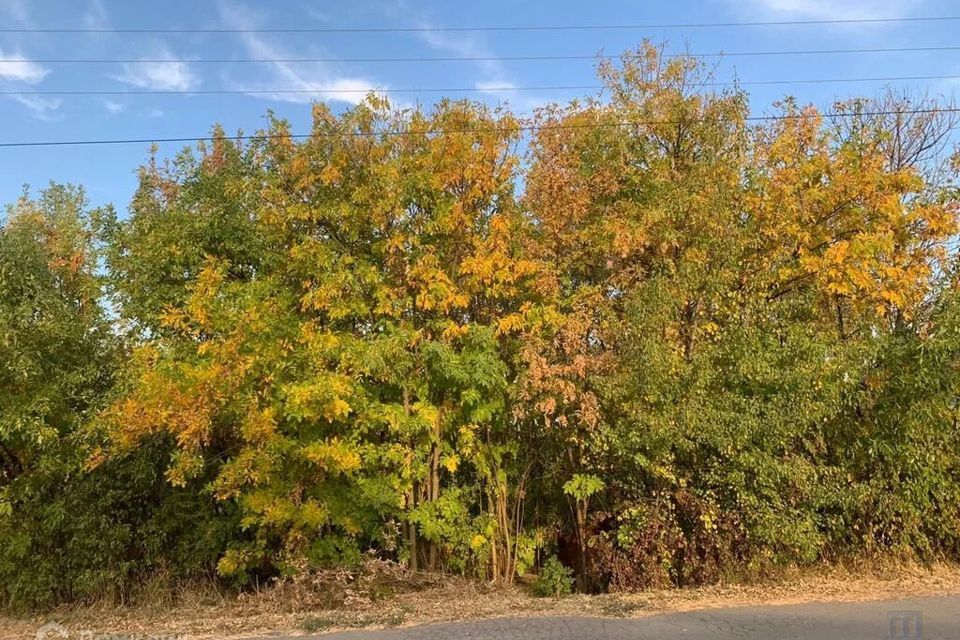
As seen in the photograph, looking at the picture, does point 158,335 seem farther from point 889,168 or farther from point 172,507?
point 889,168

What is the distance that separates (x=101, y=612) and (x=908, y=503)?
10061 mm

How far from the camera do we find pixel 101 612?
30.5ft

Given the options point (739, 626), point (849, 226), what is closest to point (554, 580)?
point (739, 626)

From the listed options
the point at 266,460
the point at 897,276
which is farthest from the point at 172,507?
the point at 897,276

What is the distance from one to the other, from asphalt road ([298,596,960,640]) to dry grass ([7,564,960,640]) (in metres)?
0.30

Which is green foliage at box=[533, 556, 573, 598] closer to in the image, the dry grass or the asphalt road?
the dry grass

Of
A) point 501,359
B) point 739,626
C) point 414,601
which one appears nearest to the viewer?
point 739,626

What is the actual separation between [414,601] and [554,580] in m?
2.79

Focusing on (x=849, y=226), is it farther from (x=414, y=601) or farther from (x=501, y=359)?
(x=414, y=601)

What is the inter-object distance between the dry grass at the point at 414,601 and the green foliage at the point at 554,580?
0.76m

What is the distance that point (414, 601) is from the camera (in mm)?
7711

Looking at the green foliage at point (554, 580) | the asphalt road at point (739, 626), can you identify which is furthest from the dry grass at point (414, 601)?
the green foliage at point (554, 580)

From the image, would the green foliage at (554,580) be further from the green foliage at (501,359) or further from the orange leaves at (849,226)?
the orange leaves at (849,226)

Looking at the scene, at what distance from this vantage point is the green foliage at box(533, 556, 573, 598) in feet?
31.5
